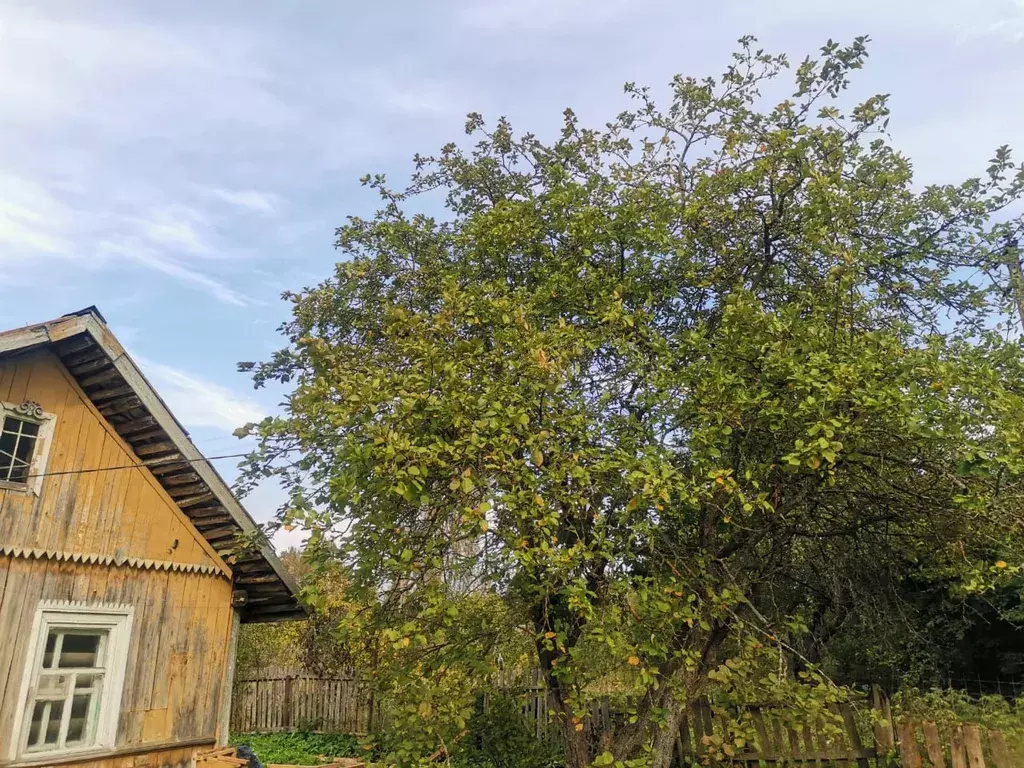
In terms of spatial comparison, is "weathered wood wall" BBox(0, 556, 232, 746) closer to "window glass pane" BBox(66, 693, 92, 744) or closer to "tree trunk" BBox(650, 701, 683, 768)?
"window glass pane" BBox(66, 693, 92, 744)

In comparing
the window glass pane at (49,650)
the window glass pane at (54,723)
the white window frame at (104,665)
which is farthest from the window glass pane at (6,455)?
the window glass pane at (54,723)

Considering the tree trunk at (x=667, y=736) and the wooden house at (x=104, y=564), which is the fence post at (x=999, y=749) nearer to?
the tree trunk at (x=667, y=736)

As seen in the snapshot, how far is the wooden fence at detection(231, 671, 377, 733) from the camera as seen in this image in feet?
55.8

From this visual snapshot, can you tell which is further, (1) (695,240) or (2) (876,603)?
(2) (876,603)

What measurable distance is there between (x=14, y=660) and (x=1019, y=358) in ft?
32.3

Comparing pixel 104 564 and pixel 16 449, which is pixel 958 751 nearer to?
pixel 104 564

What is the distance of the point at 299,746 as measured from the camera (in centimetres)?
1560

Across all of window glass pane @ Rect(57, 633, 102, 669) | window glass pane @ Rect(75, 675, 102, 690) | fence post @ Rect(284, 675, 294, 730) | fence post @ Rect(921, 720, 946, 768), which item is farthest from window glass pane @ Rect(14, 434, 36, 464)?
fence post @ Rect(284, 675, 294, 730)

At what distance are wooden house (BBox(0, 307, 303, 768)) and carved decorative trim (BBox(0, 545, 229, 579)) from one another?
0.04 feet

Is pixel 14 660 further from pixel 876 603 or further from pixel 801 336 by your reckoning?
pixel 876 603

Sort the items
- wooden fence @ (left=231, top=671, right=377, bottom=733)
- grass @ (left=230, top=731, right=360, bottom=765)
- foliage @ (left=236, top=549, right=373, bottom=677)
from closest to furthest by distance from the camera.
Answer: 1. grass @ (left=230, top=731, right=360, bottom=765)
2. wooden fence @ (left=231, top=671, right=377, bottom=733)
3. foliage @ (left=236, top=549, right=373, bottom=677)

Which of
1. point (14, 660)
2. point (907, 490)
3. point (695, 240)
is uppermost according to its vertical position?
point (695, 240)

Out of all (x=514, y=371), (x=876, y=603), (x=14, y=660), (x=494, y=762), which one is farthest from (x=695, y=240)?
(x=14, y=660)

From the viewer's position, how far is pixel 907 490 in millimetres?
7086
